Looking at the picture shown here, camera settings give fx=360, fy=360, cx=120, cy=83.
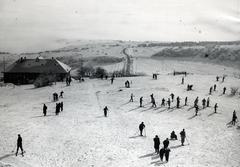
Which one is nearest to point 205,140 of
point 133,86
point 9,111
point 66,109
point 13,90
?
point 66,109

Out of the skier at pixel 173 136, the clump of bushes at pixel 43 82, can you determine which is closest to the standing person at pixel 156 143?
the skier at pixel 173 136

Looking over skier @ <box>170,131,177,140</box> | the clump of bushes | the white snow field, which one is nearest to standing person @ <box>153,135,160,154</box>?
the white snow field

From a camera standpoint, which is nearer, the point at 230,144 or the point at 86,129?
the point at 230,144

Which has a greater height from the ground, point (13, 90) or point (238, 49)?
point (238, 49)

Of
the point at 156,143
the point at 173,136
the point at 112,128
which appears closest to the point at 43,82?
the point at 112,128

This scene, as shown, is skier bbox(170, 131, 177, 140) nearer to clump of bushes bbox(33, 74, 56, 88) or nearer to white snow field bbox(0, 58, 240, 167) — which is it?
white snow field bbox(0, 58, 240, 167)

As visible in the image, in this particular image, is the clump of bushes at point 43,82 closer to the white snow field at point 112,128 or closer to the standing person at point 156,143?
the white snow field at point 112,128

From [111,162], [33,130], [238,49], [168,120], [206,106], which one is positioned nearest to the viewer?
[111,162]

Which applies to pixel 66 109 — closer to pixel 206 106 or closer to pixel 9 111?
pixel 9 111

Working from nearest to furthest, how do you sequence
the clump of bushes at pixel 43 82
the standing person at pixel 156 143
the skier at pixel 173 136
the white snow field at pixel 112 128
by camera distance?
1. the white snow field at pixel 112 128
2. the standing person at pixel 156 143
3. the skier at pixel 173 136
4. the clump of bushes at pixel 43 82
